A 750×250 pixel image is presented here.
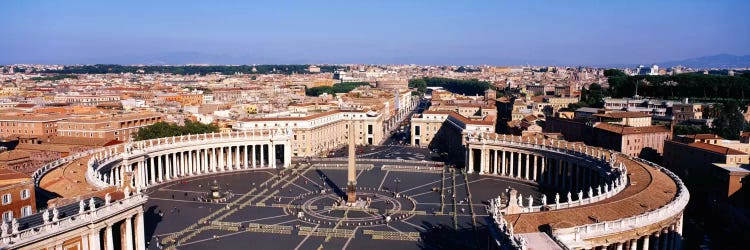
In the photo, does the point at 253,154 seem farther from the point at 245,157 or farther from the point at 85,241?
the point at 85,241

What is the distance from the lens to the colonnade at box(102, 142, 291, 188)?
63.6 meters

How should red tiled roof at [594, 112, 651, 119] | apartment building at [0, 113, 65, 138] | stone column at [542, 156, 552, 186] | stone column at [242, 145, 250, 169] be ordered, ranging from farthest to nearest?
apartment building at [0, 113, 65, 138]
red tiled roof at [594, 112, 651, 119]
stone column at [242, 145, 250, 169]
stone column at [542, 156, 552, 186]

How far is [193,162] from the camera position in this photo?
74.1m

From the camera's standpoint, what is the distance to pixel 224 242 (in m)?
44.4

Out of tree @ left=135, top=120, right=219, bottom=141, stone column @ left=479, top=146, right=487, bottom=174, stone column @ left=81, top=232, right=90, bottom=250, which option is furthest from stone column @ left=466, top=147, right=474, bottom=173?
stone column @ left=81, top=232, right=90, bottom=250

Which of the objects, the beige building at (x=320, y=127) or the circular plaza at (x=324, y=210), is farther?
the beige building at (x=320, y=127)

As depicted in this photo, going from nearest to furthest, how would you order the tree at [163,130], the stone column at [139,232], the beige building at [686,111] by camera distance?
1. the stone column at [139,232]
2. the tree at [163,130]
3. the beige building at [686,111]

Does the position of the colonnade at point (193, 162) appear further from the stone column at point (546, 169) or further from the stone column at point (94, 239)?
the stone column at point (546, 169)

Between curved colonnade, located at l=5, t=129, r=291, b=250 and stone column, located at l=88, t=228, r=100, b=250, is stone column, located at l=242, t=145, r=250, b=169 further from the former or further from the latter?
stone column, located at l=88, t=228, r=100, b=250

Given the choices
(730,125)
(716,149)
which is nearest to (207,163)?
(716,149)

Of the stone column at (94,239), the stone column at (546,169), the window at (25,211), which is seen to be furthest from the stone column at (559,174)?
the window at (25,211)

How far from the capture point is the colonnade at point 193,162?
63.6 metres

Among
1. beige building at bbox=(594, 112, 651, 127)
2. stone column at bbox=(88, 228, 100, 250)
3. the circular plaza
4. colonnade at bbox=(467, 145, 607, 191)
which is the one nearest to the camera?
stone column at bbox=(88, 228, 100, 250)

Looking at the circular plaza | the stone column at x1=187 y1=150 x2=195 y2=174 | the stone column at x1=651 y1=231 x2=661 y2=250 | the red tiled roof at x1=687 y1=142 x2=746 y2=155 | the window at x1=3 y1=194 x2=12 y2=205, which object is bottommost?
the circular plaza
